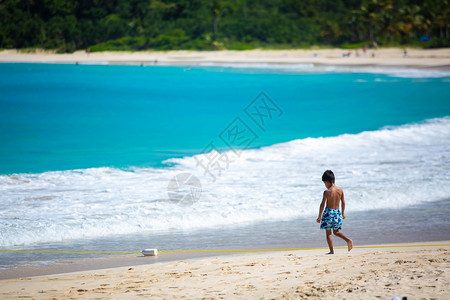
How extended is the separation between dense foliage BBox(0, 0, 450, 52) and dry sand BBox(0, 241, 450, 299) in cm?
5390

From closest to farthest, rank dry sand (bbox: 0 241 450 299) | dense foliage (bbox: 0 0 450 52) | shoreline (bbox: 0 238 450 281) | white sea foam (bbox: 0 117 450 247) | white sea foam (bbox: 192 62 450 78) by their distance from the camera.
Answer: dry sand (bbox: 0 241 450 299)
shoreline (bbox: 0 238 450 281)
white sea foam (bbox: 0 117 450 247)
white sea foam (bbox: 192 62 450 78)
dense foliage (bbox: 0 0 450 52)

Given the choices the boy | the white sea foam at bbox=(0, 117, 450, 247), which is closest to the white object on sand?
the white sea foam at bbox=(0, 117, 450, 247)

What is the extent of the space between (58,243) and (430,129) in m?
15.2

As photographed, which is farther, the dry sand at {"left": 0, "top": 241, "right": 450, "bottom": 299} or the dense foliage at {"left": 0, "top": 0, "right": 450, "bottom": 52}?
the dense foliage at {"left": 0, "top": 0, "right": 450, "bottom": 52}

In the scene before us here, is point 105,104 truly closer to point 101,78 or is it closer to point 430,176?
point 101,78

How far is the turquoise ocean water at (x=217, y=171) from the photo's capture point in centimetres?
812

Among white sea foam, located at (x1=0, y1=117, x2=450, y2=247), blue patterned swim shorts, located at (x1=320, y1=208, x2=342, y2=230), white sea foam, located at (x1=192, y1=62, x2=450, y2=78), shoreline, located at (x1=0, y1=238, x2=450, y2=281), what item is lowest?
shoreline, located at (x1=0, y1=238, x2=450, y2=281)

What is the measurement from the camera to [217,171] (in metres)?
12.8

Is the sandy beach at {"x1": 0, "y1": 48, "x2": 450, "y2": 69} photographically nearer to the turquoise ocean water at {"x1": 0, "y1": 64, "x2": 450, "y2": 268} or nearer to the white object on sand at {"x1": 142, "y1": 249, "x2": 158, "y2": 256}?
the turquoise ocean water at {"x1": 0, "y1": 64, "x2": 450, "y2": 268}

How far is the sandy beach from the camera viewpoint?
47.9m

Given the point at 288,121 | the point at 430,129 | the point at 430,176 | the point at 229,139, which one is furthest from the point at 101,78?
the point at 430,176

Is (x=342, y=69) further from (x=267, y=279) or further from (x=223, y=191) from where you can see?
(x=267, y=279)

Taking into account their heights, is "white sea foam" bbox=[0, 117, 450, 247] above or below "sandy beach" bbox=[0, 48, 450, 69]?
below

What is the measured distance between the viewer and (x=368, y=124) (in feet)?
71.4
